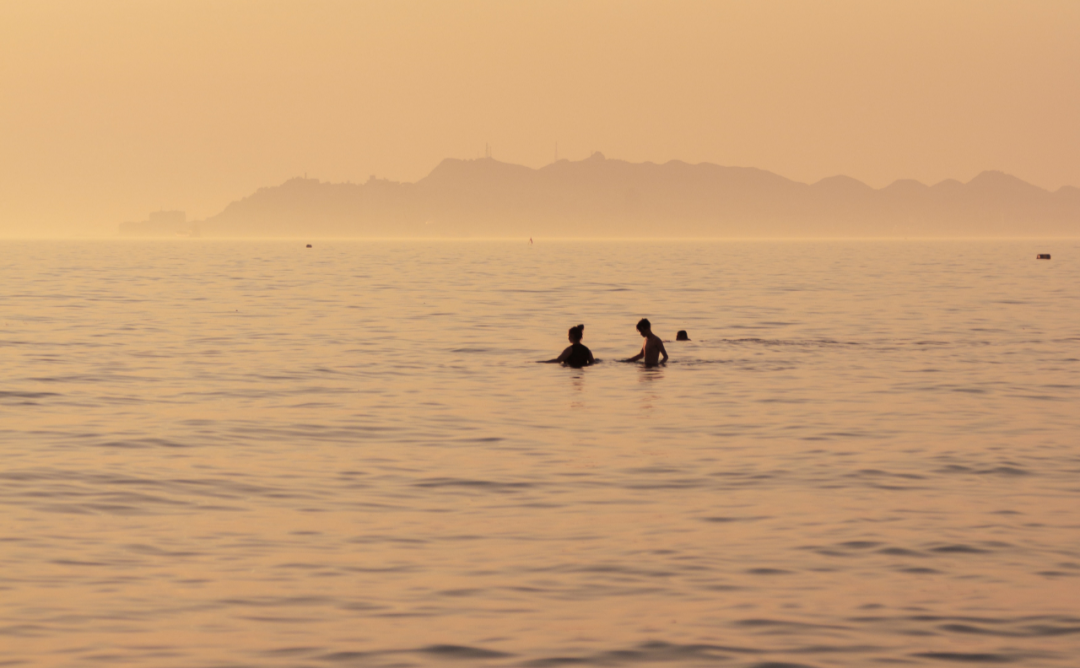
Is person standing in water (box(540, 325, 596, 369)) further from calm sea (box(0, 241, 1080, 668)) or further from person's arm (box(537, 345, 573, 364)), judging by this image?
calm sea (box(0, 241, 1080, 668))

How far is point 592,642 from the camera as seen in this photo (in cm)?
1095

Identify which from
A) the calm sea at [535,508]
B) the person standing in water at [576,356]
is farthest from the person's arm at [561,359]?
the calm sea at [535,508]

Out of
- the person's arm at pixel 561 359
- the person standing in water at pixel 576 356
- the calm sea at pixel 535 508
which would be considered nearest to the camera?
the calm sea at pixel 535 508

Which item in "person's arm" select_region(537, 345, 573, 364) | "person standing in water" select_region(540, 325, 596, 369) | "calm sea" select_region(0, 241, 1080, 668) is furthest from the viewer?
"person's arm" select_region(537, 345, 573, 364)

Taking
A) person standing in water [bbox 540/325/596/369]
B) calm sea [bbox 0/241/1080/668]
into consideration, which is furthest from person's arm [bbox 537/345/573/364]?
calm sea [bbox 0/241/1080/668]

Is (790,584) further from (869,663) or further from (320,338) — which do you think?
(320,338)

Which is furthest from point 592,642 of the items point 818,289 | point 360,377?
point 818,289

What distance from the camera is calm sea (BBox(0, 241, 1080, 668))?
11180 millimetres

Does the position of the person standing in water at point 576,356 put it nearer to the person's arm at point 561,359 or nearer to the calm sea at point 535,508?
the person's arm at point 561,359

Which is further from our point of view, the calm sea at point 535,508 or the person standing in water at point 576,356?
the person standing in water at point 576,356

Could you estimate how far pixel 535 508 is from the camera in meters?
16.2

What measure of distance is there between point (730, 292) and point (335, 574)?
6177 cm

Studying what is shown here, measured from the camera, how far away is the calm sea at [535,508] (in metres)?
11.2

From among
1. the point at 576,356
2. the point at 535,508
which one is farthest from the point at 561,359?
the point at 535,508
